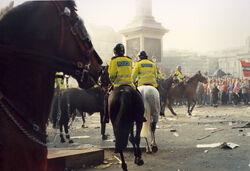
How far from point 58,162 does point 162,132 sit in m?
5.58

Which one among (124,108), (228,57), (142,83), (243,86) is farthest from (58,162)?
(228,57)

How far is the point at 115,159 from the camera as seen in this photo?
20.1ft

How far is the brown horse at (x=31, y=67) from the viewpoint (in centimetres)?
174

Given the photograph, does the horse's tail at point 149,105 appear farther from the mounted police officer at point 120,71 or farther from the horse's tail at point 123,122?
the horse's tail at point 123,122

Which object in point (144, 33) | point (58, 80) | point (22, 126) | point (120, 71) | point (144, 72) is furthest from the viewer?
point (144, 33)

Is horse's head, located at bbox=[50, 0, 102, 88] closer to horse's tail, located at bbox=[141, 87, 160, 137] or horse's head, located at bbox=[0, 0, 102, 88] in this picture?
horse's head, located at bbox=[0, 0, 102, 88]

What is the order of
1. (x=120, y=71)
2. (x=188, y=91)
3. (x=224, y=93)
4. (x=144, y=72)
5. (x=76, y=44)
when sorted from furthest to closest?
(x=224, y=93)
(x=188, y=91)
(x=144, y=72)
(x=120, y=71)
(x=76, y=44)

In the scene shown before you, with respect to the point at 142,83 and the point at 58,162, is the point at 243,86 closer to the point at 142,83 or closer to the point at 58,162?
the point at 142,83

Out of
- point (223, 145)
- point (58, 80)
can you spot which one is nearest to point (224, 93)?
point (223, 145)

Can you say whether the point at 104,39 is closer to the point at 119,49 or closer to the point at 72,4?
the point at 119,49

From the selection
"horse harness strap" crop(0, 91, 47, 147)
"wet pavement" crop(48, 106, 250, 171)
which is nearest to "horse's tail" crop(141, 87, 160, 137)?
"wet pavement" crop(48, 106, 250, 171)

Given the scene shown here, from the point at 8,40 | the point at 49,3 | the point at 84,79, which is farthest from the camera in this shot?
the point at 84,79

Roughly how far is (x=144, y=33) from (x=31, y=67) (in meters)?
29.0

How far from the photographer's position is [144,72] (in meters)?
7.07
